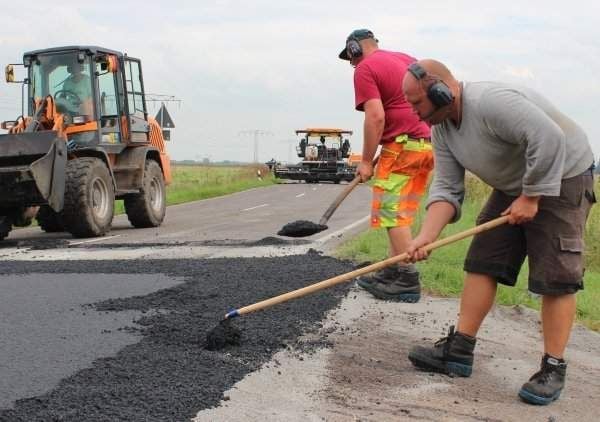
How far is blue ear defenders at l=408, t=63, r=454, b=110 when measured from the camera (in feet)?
12.0

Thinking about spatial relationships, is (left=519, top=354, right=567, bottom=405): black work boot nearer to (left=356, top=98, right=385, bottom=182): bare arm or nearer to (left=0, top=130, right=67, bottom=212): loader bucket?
(left=356, top=98, right=385, bottom=182): bare arm

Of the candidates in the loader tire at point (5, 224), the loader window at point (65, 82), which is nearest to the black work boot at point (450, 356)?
the loader tire at point (5, 224)

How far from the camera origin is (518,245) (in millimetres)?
4062

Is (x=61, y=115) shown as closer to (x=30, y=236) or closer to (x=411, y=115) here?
(x=30, y=236)

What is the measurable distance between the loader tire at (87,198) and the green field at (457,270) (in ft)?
12.3

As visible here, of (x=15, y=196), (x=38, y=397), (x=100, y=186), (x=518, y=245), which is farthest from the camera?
(x=100, y=186)

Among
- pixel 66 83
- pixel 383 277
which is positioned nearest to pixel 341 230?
pixel 66 83

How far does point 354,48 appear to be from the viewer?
5871 millimetres

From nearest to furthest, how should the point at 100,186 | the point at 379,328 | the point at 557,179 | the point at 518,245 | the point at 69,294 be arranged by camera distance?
1. the point at 557,179
2. the point at 518,245
3. the point at 379,328
4. the point at 69,294
5. the point at 100,186

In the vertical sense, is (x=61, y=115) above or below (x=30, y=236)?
above

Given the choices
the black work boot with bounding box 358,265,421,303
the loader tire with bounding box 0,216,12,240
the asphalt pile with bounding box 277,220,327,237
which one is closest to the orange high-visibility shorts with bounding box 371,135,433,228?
the black work boot with bounding box 358,265,421,303

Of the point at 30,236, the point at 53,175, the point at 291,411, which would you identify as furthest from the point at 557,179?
the point at 30,236

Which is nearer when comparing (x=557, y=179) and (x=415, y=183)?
(x=557, y=179)

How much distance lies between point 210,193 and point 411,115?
19602mm
